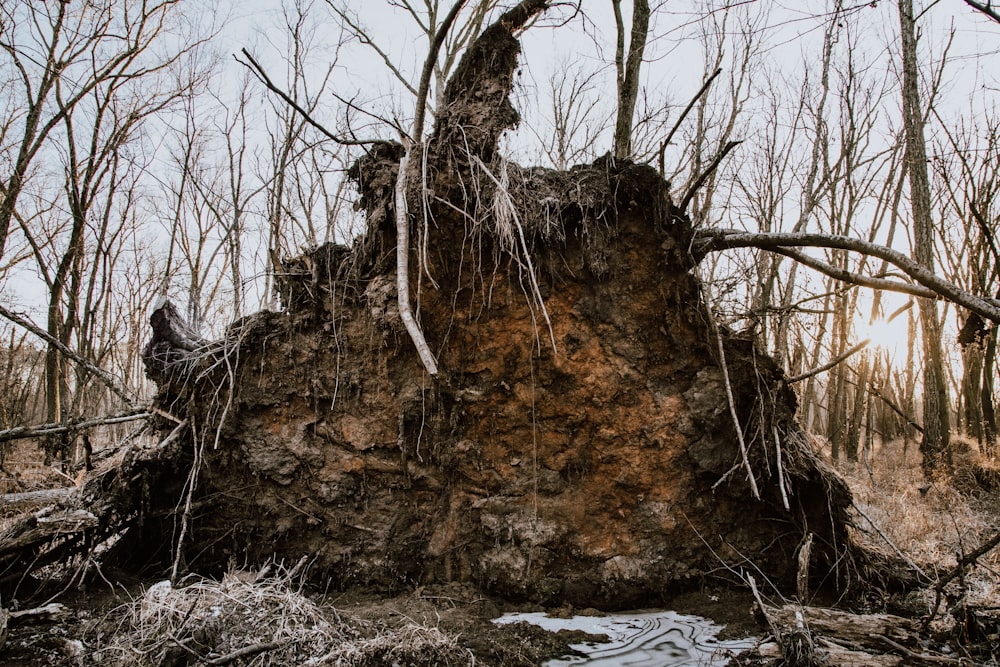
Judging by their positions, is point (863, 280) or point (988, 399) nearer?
point (863, 280)

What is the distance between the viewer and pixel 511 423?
12.7 feet

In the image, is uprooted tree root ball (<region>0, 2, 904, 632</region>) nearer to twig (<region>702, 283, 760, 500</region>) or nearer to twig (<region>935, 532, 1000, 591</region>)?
twig (<region>702, 283, 760, 500</region>)

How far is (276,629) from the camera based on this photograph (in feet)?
9.73

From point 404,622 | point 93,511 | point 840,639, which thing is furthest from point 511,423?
point 93,511

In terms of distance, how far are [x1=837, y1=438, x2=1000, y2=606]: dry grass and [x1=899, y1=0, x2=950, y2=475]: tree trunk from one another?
14.8 inches

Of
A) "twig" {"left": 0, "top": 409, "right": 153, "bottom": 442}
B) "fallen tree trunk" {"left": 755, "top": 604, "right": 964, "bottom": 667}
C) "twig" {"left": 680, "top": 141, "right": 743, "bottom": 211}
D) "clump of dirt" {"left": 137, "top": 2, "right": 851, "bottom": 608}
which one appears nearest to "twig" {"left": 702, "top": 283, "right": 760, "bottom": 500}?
"clump of dirt" {"left": 137, "top": 2, "right": 851, "bottom": 608}

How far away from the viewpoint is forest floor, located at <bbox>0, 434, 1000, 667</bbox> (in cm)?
280

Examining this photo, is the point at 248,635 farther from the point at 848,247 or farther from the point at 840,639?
the point at 848,247

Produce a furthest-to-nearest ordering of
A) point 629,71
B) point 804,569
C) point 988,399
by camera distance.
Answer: point 988,399, point 629,71, point 804,569

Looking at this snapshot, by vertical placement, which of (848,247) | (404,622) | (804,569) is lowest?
(404,622)

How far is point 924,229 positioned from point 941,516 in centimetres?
403

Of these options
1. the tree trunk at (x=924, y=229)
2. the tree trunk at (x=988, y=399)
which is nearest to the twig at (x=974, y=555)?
the tree trunk at (x=924, y=229)

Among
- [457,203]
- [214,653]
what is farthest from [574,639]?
[457,203]

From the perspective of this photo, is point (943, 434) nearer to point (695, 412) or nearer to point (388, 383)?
point (695, 412)
